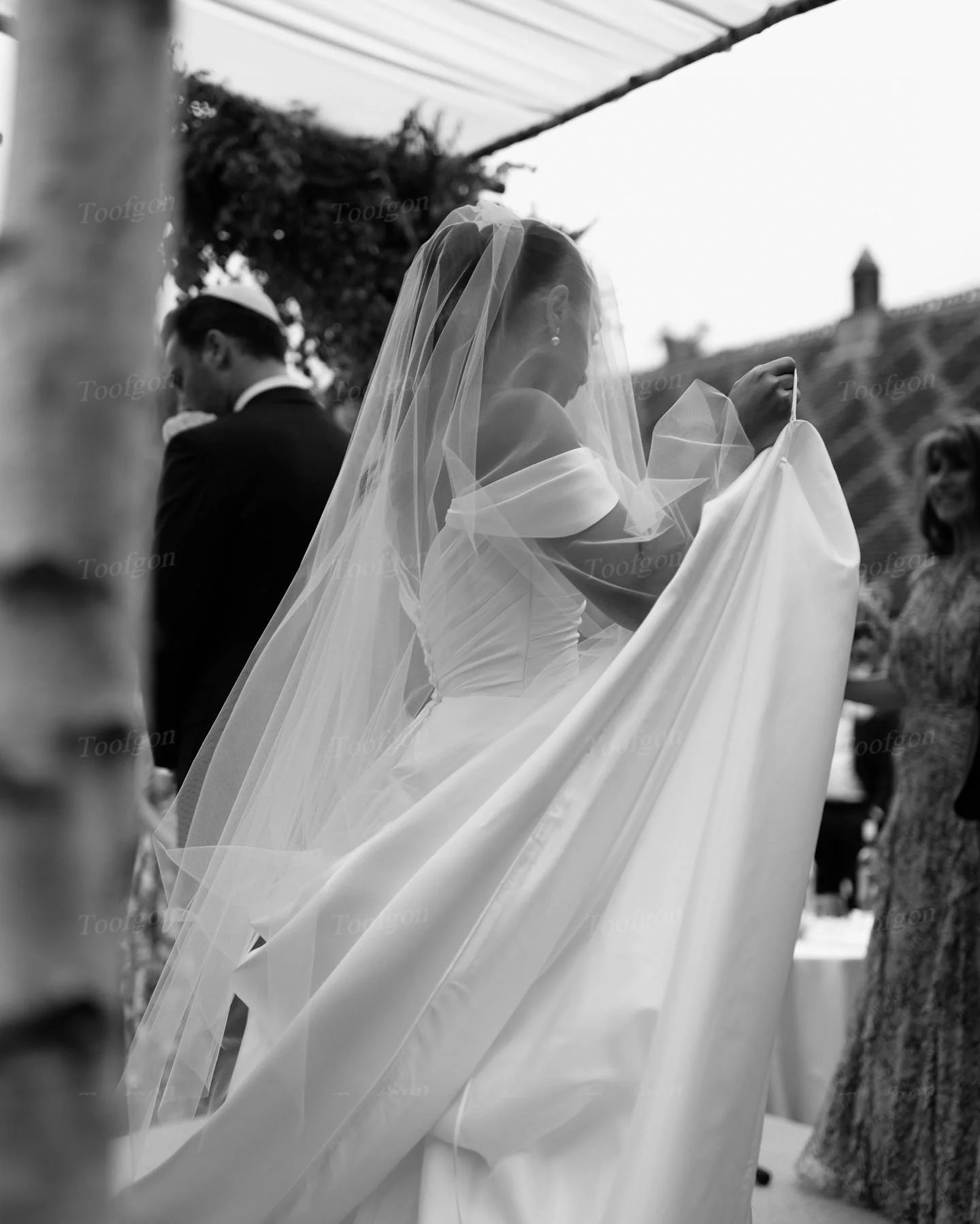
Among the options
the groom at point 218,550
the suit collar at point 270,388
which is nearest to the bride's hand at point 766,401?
the groom at point 218,550

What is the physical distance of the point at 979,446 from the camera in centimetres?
357

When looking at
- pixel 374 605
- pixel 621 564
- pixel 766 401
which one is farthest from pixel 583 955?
pixel 766 401

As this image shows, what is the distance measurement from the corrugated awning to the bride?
51.7 inches

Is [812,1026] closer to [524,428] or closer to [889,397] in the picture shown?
[524,428]

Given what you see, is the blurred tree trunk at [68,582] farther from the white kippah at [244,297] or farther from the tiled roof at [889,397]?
the tiled roof at [889,397]

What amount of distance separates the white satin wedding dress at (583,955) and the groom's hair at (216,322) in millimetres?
1612

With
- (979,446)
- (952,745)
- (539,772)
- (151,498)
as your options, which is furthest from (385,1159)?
(979,446)

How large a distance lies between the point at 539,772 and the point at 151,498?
61.3 inches

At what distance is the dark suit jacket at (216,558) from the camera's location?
293 cm

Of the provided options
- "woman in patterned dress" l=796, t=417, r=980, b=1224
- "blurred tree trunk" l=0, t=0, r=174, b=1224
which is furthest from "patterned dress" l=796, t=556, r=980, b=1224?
"blurred tree trunk" l=0, t=0, r=174, b=1224

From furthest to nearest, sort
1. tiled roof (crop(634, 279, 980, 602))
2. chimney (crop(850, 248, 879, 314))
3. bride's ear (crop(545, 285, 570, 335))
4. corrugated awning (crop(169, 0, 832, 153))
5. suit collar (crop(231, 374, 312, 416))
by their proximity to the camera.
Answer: chimney (crop(850, 248, 879, 314)), tiled roof (crop(634, 279, 980, 602)), corrugated awning (crop(169, 0, 832, 153)), suit collar (crop(231, 374, 312, 416)), bride's ear (crop(545, 285, 570, 335))

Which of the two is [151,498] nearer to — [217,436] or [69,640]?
[69,640]

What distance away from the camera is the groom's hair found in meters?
3.23

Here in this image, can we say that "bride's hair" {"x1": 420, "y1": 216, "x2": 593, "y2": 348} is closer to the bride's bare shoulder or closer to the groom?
the bride's bare shoulder
